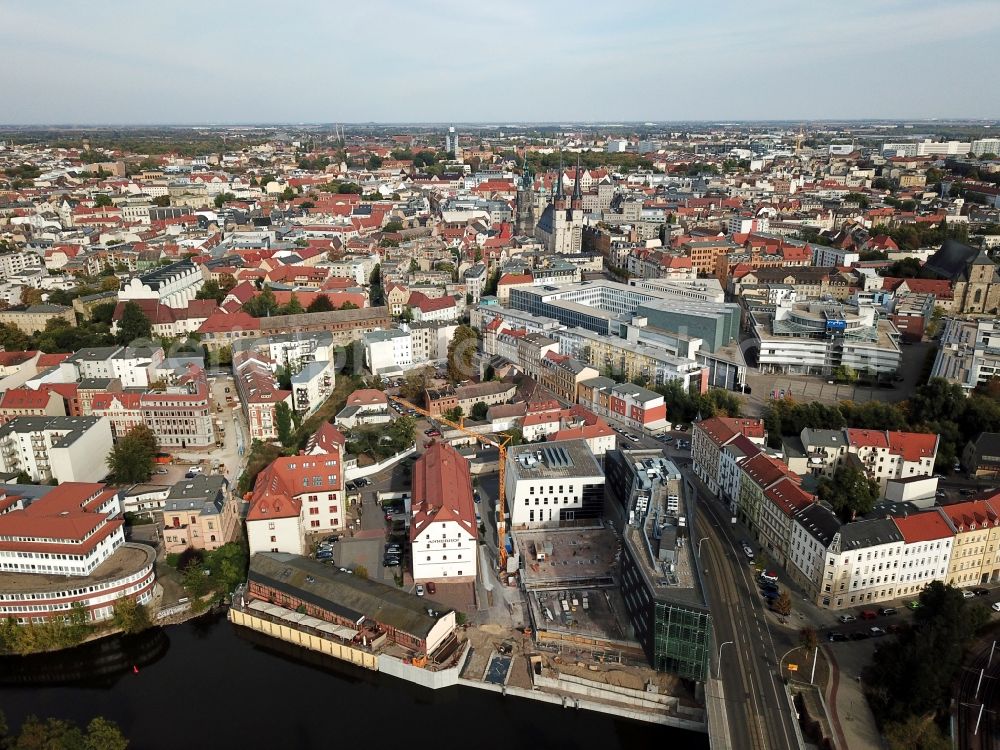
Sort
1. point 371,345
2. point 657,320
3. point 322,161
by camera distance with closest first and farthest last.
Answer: point 371,345 < point 657,320 < point 322,161

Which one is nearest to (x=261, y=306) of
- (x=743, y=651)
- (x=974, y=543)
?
(x=743, y=651)

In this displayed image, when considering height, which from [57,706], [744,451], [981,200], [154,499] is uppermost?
[981,200]

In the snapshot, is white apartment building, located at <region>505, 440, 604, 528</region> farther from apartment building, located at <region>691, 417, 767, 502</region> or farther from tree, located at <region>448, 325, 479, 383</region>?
tree, located at <region>448, 325, 479, 383</region>

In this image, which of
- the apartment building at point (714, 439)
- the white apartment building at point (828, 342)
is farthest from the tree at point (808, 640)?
the white apartment building at point (828, 342)

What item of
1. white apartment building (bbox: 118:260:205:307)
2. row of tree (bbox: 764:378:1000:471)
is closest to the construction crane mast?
row of tree (bbox: 764:378:1000:471)

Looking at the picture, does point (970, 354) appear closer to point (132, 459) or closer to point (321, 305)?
point (321, 305)

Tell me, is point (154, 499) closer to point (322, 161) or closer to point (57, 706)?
point (57, 706)

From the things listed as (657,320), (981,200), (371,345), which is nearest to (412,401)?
(371,345)
